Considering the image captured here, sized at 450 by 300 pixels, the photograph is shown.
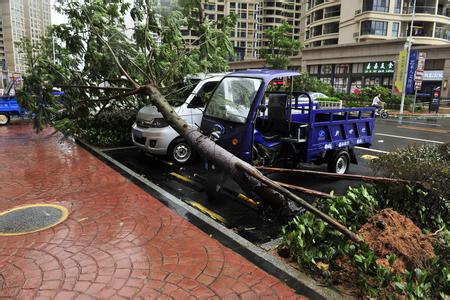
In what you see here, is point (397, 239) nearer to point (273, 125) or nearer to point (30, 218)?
point (273, 125)

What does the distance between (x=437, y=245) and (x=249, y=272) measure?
6.54ft

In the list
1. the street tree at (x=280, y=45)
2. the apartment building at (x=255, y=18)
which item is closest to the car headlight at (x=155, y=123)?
the street tree at (x=280, y=45)

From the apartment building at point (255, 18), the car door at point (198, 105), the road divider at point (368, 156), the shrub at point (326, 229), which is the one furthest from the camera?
the apartment building at point (255, 18)

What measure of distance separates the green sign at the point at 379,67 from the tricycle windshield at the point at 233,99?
3680 cm

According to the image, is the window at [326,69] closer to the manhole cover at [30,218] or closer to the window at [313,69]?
the window at [313,69]

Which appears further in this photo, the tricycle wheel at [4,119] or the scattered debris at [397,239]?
the tricycle wheel at [4,119]

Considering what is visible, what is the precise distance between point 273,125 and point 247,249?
359 centimetres

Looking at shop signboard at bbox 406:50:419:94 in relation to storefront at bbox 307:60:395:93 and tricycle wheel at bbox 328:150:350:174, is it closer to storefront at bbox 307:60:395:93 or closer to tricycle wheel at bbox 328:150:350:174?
storefront at bbox 307:60:395:93

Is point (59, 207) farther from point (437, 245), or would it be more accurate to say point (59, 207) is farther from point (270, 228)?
point (437, 245)

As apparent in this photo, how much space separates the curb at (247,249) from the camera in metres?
3.44

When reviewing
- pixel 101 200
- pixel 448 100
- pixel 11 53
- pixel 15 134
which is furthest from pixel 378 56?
pixel 11 53

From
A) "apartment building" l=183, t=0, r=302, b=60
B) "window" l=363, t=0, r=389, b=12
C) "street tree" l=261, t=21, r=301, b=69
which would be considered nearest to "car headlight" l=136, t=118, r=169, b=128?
"street tree" l=261, t=21, r=301, b=69

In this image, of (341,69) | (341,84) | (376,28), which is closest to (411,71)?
(341,84)

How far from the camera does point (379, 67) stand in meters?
39.8
